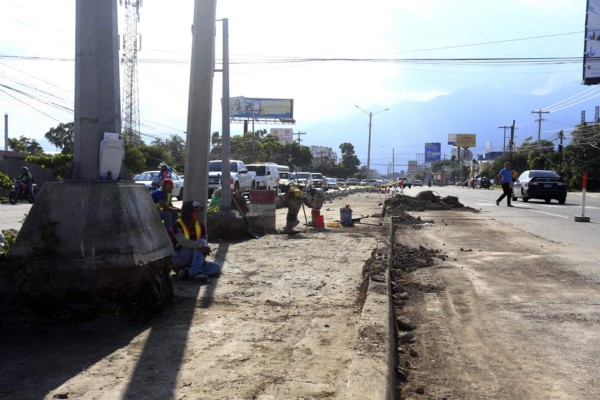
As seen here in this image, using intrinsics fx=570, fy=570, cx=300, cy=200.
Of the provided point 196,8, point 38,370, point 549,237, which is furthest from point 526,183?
point 38,370

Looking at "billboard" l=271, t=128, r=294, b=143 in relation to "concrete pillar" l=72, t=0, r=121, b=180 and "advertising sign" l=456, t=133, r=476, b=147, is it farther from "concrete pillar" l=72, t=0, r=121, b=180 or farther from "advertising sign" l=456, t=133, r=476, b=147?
"concrete pillar" l=72, t=0, r=121, b=180

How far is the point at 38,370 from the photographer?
395 cm

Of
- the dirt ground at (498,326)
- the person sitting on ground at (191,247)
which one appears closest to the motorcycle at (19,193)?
the dirt ground at (498,326)

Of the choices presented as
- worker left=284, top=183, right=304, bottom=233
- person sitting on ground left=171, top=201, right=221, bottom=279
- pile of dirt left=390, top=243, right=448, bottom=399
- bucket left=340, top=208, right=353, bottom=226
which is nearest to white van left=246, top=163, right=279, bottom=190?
bucket left=340, top=208, right=353, bottom=226

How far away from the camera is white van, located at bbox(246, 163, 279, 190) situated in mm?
30953

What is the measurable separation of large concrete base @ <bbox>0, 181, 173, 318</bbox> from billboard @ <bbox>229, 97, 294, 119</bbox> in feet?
270

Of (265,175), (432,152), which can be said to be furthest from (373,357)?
(432,152)

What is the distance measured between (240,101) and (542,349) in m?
84.1

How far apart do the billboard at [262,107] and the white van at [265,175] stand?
54.4 meters

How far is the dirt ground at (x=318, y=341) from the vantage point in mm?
3721

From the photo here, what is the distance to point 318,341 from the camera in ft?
15.0

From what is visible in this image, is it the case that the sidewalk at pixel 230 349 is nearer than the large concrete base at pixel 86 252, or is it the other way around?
the sidewalk at pixel 230 349

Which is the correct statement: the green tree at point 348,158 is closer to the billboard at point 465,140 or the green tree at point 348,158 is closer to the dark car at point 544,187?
the billboard at point 465,140

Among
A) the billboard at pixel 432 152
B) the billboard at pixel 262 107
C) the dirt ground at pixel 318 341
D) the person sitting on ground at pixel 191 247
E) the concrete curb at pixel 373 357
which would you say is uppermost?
the billboard at pixel 262 107
